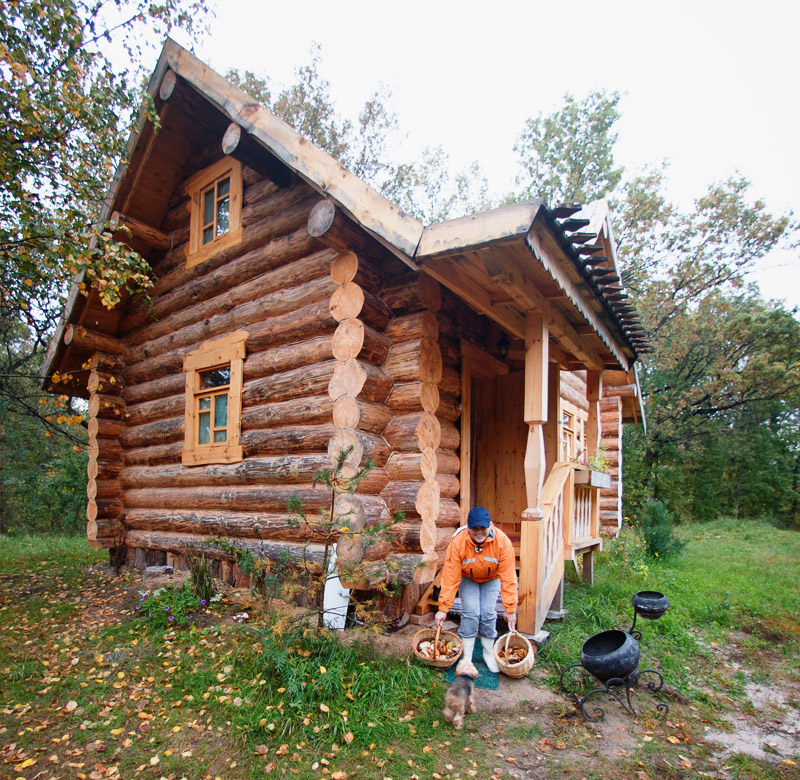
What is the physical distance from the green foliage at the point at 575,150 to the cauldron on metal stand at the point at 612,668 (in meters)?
21.7

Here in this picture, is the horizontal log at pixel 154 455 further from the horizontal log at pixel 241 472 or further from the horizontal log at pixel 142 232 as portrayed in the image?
the horizontal log at pixel 142 232

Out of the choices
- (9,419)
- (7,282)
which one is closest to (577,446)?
(7,282)

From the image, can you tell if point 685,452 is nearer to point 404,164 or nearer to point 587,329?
point 404,164

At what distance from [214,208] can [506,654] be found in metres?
7.68

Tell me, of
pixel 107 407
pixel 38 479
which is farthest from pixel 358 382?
pixel 38 479

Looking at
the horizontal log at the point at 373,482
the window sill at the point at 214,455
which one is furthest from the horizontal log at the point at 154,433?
the horizontal log at the point at 373,482

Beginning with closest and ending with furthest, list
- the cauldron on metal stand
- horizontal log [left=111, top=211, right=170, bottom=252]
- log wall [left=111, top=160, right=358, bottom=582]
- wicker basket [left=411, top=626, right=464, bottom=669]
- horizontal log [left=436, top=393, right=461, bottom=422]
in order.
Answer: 1. the cauldron on metal stand
2. wicker basket [left=411, top=626, right=464, bottom=669]
3. log wall [left=111, top=160, right=358, bottom=582]
4. horizontal log [left=436, top=393, right=461, bottom=422]
5. horizontal log [left=111, top=211, right=170, bottom=252]

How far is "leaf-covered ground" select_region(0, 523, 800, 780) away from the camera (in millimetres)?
3680

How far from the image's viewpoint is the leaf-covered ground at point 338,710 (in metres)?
3.68

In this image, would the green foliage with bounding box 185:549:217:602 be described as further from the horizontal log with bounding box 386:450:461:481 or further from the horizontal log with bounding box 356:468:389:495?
the horizontal log with bounding box 386:450:461:481

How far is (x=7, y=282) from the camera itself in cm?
867

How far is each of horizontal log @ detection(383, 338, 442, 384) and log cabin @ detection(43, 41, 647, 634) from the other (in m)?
0.02

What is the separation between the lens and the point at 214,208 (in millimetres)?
8617

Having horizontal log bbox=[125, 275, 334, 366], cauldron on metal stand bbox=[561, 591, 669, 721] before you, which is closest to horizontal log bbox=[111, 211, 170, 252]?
horizontal log bbox=[125, 275, 334, 366]
